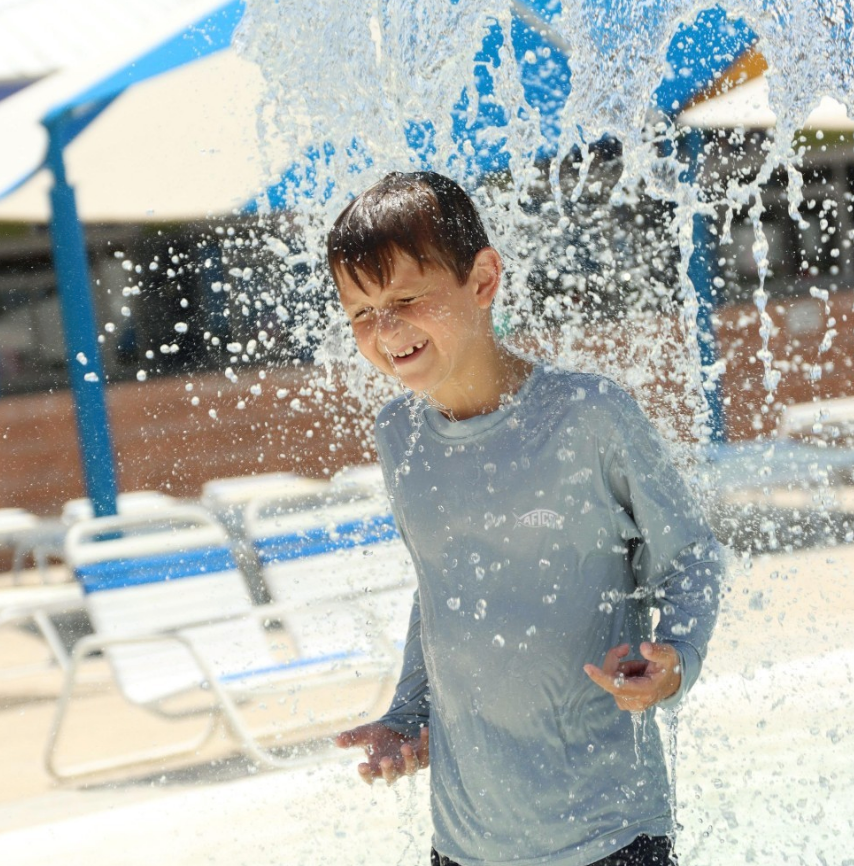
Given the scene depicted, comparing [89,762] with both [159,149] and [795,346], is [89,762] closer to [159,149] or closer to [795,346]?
[159,149]

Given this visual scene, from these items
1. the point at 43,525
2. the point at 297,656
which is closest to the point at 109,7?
the point at 43,525

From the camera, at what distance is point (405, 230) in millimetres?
1483

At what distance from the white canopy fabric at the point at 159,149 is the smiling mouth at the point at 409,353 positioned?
16.0ft

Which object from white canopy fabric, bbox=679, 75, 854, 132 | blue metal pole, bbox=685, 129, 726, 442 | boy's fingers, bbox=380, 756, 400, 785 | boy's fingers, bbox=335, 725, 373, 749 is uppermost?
boy's fingers, bbox=335, 725, 373, 749

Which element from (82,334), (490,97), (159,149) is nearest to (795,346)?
(159,149)

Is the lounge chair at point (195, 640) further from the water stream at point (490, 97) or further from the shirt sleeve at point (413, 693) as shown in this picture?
the shirt sleeve at point (413, 693)

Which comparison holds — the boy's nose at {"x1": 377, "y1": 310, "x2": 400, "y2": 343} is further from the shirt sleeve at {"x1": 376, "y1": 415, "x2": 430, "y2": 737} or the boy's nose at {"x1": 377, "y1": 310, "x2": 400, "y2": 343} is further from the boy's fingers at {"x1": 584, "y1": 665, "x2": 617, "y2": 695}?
the boy's fingers at {"x1": 584, "y1": 665, "x2": 617, "y2": 695}

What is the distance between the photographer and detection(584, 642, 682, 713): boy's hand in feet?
4.32

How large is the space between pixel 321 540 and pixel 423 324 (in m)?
3.73

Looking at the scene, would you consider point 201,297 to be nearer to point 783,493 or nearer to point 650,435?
point 783,493

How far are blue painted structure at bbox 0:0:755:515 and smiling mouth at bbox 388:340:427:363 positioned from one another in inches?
154

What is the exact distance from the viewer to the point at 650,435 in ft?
4.75

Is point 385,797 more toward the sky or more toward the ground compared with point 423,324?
more toward the ground

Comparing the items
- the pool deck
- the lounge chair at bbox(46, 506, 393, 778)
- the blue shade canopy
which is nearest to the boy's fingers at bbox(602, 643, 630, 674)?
the pool deck
